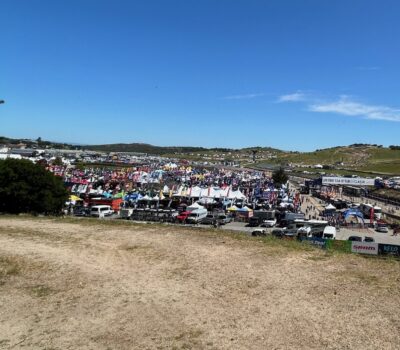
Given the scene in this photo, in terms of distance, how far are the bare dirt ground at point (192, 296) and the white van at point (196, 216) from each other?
2647 cm

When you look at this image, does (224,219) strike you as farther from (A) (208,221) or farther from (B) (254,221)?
(B) (254,221)

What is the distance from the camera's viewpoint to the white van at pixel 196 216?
43188 mm

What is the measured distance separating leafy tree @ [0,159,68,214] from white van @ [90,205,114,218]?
7.65 metres

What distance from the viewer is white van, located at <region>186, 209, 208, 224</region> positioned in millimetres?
43188

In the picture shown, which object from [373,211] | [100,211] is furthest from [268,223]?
[100,211]

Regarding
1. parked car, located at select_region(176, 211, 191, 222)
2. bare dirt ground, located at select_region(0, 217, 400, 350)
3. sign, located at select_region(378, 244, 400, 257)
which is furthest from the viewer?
parked car, located at select_region(176, 211, 191, 222)

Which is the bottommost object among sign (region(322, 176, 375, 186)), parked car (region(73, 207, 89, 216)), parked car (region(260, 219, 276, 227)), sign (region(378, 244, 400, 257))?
parked car (region(73, 207, 89, 216))

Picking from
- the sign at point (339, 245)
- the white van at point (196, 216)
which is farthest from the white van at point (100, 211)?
the sign at point (339, 245)

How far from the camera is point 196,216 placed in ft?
146

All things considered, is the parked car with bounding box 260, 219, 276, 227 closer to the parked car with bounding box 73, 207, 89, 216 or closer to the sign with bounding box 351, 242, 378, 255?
Result: the parked car with bounding box 73, 207, 89, 216

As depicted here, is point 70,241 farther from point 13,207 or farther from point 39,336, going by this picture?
point 13,207

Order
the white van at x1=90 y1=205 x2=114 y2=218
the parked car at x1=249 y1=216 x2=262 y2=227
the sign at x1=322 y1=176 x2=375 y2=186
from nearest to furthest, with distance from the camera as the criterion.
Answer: the parked car at x1=249 y1=216 x2=262 y2=227, the white van at x1=90 y1=205 x2=114 y2=218, the sign at x1=322 y1=176 x2=375 y2=186

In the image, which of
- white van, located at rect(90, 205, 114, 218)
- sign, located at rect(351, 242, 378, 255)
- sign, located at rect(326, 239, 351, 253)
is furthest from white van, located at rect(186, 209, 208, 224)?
sign, located at rect(351, 242, 378, 255)

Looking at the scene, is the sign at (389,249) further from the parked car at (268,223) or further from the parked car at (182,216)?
the parked car at (182,216)
